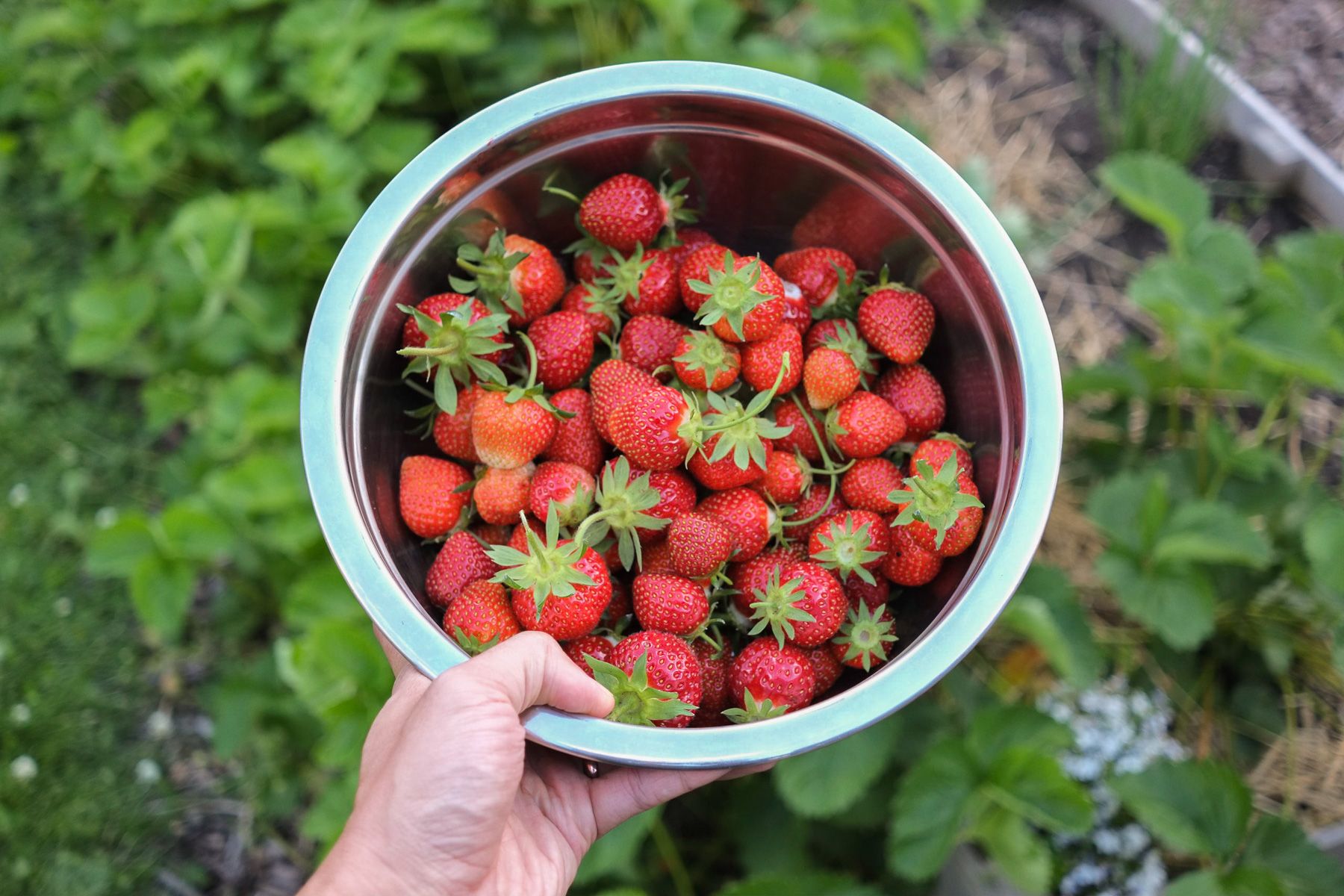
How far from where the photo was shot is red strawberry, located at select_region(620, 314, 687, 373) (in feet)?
4.00

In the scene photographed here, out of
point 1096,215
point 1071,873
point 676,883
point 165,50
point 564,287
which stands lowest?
point 676,883

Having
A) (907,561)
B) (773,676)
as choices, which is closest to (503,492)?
(773,676)

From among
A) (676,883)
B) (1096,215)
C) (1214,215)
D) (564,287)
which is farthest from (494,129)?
(1214,215)

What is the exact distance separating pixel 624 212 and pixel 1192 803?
1.21 m

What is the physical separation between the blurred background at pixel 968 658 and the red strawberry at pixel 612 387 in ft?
2.05

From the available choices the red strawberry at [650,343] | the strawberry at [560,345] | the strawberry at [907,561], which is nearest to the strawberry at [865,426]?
Answer: the strawberry at [907,561]

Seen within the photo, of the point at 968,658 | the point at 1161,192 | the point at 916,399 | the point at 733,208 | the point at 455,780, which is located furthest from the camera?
the point at 968,658

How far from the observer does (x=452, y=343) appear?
112 centimetres

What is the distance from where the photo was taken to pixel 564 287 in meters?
1.31

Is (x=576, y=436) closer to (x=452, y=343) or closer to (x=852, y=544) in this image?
(x=452, y=343)

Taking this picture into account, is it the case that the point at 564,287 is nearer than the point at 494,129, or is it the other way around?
the point at 494,129


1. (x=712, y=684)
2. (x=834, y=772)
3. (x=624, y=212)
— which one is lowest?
(x=834, y=772)

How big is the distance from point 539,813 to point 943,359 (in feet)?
2.58

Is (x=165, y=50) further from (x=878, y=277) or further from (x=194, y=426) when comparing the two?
(x=878, y=277)
